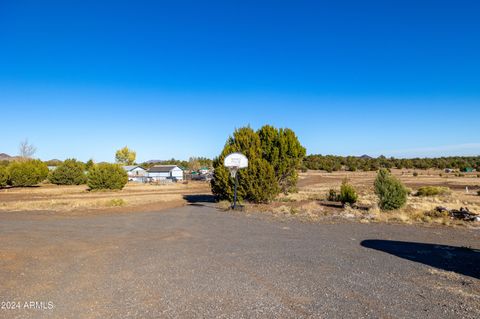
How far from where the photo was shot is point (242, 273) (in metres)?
6.61

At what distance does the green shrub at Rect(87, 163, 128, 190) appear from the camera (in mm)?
42500

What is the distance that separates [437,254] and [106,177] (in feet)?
141

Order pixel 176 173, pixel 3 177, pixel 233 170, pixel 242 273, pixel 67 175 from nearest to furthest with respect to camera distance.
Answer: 1. pixel 242 273
2. pixel 233 170
3. pixel 3 177
4. pixel 67 175
5. pixel 176 173

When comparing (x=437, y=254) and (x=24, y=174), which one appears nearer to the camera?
(x=437, y=254)

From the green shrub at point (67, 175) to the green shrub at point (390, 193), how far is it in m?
55.3

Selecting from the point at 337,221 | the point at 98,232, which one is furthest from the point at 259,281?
the point at 337,221

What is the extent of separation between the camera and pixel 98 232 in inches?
466

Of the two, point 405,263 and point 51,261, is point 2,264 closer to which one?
point 51,261

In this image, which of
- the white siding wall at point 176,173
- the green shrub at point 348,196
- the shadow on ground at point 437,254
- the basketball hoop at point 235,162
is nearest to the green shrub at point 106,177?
the white siding wall at point 176,173

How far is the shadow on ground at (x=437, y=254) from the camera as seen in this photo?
6989mm

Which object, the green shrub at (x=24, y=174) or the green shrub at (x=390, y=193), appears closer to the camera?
the green shrub at (x=390, y=193)

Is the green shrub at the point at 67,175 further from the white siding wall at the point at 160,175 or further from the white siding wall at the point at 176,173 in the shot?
the white siding wall at the point at 176,173

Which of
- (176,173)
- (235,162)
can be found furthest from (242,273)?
(176,173)

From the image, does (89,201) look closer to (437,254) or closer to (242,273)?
(242,273)
